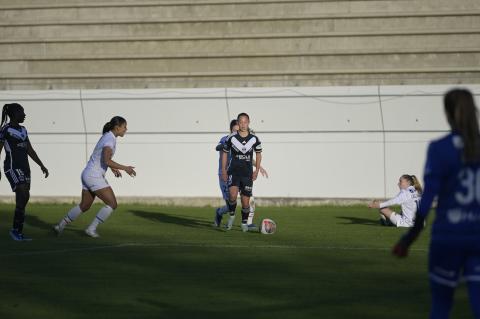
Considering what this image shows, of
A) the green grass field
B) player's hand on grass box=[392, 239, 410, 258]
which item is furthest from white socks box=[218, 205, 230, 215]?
player's hand on grass box=[392, 239, 410, 258]

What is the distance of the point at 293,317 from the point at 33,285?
11.0 feet

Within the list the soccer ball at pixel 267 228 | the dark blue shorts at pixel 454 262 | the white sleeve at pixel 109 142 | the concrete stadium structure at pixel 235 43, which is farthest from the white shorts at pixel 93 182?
the concrete stadium structure at pixel 235 43

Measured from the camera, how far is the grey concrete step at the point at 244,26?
31531mm

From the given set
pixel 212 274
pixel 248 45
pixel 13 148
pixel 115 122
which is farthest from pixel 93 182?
pixel 248 45

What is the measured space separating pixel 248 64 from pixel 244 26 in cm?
142

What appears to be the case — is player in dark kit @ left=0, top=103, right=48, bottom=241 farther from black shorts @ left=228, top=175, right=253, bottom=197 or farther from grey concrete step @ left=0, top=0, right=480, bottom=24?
grey concrete step @ left=0, top=0, right=480, bottom=24

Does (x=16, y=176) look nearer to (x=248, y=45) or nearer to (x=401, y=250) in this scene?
(x=401, y=250)

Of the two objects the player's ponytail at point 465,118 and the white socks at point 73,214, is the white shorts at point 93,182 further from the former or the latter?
→ the player's ponytail at point 465,118

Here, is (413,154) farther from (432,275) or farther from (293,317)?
(432,275)

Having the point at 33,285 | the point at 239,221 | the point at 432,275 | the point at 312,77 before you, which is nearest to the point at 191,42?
the point at 312,77

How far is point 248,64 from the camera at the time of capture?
31641 millimetres

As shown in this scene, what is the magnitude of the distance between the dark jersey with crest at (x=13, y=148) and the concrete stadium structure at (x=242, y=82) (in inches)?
420

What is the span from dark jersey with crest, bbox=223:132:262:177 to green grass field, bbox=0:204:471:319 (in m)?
1.07

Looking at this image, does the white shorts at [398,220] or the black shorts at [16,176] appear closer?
the black shorts at [16,176]
